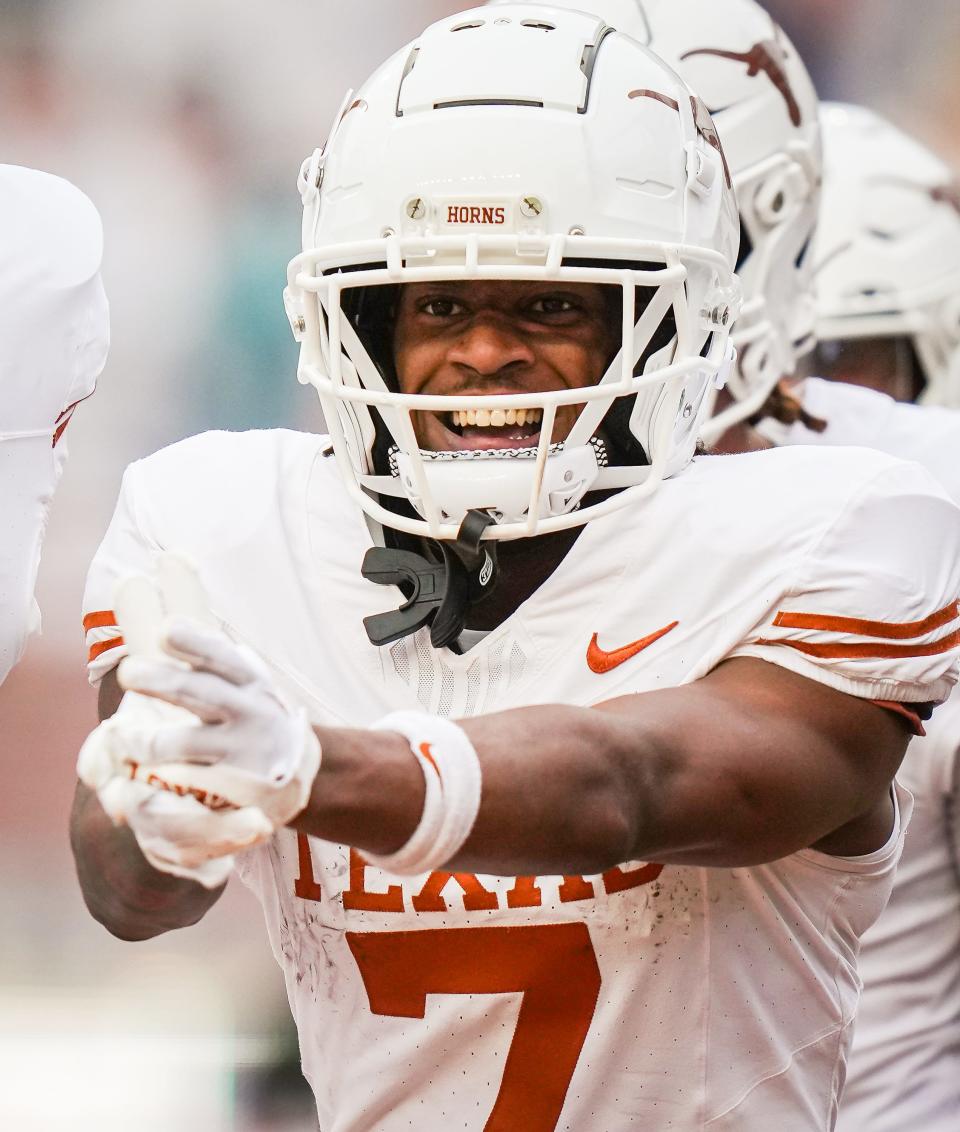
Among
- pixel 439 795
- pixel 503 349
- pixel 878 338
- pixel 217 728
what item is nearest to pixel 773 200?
pixel 878 338

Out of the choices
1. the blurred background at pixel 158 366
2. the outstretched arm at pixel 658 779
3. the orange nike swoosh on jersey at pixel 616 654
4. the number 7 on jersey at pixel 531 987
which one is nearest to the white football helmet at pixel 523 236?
the orange nike swoosh on jersey at pixel 616 654

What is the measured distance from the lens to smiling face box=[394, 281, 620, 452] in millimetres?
1568

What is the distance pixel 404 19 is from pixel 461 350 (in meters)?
2.90

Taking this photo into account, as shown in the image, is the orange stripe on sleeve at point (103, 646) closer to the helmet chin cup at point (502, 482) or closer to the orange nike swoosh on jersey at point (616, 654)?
the helmet chin cup at point (502, 482)

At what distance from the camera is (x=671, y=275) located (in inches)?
60.6

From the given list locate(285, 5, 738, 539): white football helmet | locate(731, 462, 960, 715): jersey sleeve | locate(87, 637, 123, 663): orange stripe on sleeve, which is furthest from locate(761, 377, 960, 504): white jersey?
locate(87, 637, 123, 663): orange stripe on sleeve

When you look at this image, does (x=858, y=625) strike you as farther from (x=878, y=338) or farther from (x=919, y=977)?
(x=878, y=338)

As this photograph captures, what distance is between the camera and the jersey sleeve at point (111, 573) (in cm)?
159

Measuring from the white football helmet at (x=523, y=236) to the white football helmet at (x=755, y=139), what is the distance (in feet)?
3.42

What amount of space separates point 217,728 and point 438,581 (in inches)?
22.3

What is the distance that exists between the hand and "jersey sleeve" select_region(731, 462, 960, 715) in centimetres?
53

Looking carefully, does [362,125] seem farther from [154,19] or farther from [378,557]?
[154,19]

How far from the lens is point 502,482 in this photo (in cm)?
150

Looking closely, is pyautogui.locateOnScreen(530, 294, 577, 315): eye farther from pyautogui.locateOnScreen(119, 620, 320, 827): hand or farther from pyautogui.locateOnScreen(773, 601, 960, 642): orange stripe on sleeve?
pyautogui.locateOnScreen(119, 620, 320, 827): hand
